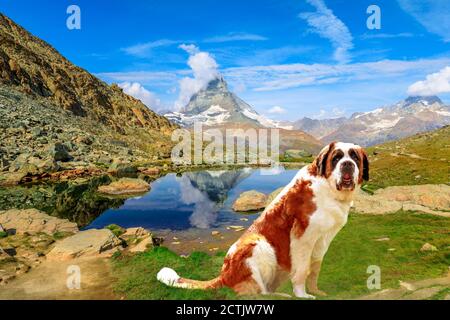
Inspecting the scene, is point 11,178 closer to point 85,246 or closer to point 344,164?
point 85,246

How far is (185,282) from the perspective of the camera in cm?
1020

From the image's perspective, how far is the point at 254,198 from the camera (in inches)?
1524

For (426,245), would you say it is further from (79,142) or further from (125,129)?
(125,129)

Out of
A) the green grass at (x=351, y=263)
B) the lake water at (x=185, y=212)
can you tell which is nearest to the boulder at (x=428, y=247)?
the green grass at (x=351, y=263)

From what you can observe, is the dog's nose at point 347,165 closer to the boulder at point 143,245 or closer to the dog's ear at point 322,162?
the dog's ear at point 322,162

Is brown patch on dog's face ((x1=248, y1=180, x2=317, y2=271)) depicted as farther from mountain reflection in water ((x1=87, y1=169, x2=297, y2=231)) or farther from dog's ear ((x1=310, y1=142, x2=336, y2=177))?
mountain reflection in water ((x1=87, y1=169, x2=297, y2=231))

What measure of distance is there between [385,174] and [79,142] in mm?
70304

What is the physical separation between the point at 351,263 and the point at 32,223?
19295 millimetres

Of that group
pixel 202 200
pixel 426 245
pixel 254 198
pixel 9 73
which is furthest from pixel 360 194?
pixel 9 73

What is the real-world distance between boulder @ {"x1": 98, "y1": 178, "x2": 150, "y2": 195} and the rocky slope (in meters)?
16.1

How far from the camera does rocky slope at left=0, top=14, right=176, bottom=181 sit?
7119 cm

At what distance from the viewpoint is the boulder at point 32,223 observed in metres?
24.0

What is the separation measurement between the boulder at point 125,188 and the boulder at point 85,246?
29.7 m

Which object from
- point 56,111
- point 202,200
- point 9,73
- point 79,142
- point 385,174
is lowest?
point 202,200
